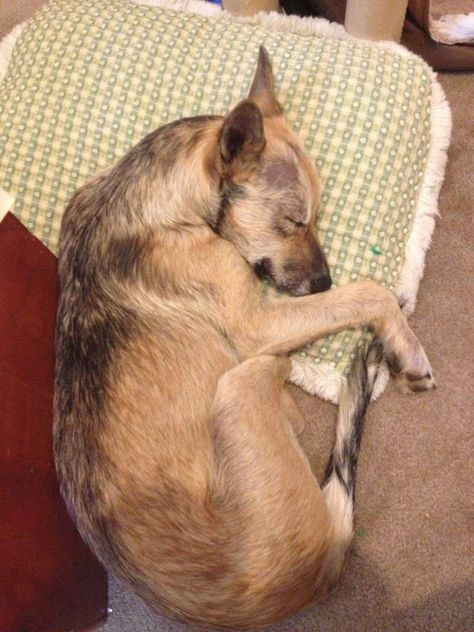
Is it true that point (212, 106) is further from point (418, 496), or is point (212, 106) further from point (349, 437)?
point (418, 496)

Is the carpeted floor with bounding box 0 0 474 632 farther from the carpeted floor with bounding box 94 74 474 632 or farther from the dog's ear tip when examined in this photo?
the dog's ear tip

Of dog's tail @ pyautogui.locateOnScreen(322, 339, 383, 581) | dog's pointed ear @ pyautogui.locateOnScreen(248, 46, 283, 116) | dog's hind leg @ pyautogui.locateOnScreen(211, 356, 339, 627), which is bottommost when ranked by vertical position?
dog's tail @ pyautogui.locateOnScreen(322, 339, 383, 581)

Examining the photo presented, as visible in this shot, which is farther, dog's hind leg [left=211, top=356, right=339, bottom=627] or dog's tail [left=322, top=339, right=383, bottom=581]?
dog's tail [left=322, top=339, right=383, bottom=581]

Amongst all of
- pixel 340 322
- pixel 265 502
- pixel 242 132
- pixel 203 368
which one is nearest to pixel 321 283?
pixel 340 322

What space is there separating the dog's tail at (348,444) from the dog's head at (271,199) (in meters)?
0.40

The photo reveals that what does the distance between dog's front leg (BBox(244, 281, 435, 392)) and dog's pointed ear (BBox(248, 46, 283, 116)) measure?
0.74 meters

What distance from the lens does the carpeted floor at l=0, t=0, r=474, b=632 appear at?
2592mm

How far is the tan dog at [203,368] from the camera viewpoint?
6.73 ft

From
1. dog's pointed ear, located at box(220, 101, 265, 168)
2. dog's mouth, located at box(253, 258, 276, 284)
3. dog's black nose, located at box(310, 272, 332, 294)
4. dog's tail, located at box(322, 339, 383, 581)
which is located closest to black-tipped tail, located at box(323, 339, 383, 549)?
dog's tail, located at box(322, 339, 383, 581)

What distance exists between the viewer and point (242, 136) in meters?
2.09

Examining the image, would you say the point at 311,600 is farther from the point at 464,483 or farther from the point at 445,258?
the point at 445,258

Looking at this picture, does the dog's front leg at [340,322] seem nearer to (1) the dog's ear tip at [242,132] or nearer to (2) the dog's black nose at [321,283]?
(2) the dog's black nose at [321,283]

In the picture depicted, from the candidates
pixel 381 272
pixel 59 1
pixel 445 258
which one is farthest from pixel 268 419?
pixel 59 1

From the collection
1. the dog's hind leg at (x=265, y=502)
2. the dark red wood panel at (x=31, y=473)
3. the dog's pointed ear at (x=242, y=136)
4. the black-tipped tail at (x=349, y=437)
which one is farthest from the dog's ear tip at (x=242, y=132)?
the black-tipped tail at (x=349, y=437)
